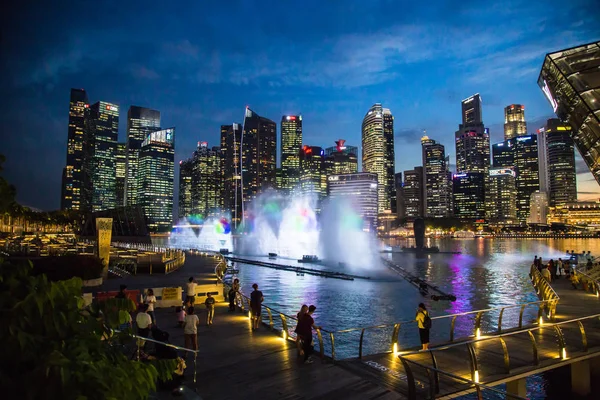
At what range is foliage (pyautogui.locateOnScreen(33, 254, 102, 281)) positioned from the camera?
2753cm

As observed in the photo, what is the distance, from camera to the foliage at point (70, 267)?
27.5 meters

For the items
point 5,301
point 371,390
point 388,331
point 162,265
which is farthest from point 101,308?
point 162,265

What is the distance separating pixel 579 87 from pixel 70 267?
36.0 metres

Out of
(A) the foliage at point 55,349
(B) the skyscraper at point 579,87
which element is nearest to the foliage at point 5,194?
(A) the foliage at point 55,349

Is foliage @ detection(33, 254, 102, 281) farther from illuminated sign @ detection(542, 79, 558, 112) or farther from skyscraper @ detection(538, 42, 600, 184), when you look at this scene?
illuminated sign @ detection(542, 79, 558, 112)

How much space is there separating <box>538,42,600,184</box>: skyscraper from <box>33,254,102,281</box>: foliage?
115 feet

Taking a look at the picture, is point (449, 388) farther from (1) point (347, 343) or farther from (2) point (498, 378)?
(1) point (347, 343)

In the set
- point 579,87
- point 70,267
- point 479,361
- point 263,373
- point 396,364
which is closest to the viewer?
point 263,373

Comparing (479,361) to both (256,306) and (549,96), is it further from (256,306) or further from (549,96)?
(549,96)

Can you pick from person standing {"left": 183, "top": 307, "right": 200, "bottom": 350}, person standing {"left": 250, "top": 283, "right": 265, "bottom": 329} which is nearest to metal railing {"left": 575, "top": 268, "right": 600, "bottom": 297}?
person standing {"left": 250, "top": 283, "right": 265, "bottom": 329}

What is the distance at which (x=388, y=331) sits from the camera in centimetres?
2452

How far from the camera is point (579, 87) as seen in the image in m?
24.3

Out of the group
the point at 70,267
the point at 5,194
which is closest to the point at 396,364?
the point at 5,194

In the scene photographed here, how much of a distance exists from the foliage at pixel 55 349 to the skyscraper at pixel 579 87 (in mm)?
28281
